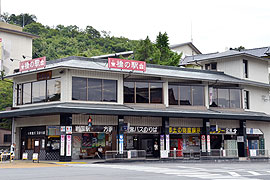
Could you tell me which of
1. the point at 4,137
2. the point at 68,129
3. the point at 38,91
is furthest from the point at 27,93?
the point at 4,137

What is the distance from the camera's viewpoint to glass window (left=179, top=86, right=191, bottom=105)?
38.7 m

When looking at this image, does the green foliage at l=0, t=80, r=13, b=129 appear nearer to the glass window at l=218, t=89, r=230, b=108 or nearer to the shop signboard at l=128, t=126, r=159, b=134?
the shop signboard at l=128, t=126, r=159, b=134

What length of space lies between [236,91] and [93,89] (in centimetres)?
1762

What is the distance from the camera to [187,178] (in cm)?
1769

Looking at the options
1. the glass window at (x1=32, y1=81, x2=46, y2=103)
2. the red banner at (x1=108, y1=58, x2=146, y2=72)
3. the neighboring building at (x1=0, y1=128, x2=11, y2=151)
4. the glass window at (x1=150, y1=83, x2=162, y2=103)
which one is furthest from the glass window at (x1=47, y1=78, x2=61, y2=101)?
the neighboring building at (x1=0, y1=128, x2=11, y2=151)

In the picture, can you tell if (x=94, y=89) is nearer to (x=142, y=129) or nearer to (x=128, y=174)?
(x=142, y=129)

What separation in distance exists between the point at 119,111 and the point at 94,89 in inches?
133

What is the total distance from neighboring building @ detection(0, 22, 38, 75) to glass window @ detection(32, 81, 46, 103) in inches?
1187

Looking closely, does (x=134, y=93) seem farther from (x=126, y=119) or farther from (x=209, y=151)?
(x=209, y=151)

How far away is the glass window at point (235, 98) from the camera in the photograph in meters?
42.1

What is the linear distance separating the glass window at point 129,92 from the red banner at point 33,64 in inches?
314

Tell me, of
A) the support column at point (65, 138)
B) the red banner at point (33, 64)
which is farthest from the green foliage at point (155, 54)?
the support column at point (65, 138)

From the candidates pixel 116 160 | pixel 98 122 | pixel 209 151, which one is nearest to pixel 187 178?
pixel 116 160

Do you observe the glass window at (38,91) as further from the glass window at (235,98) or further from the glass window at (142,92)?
the glass window at (235,98)
